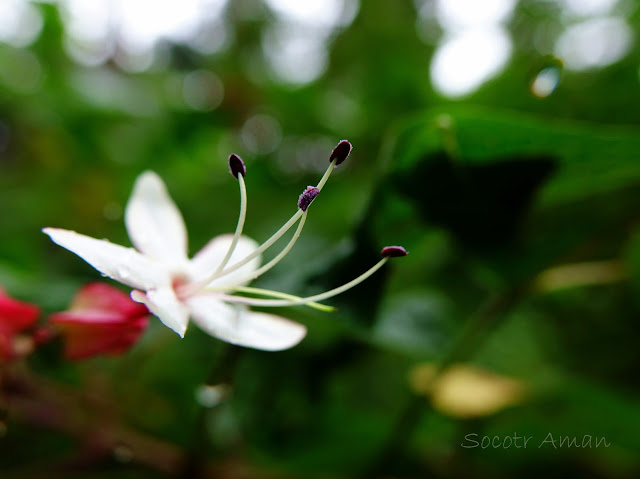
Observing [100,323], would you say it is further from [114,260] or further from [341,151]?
[341,151]

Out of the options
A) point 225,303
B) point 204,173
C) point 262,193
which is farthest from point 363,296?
point 204,173

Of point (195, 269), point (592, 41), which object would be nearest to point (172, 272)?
point (195, 269)

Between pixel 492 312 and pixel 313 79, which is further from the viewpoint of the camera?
pixel 313 79

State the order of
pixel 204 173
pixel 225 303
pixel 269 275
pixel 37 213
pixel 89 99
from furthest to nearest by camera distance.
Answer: pixel 204 173 → pixel 37 213 → pixel 89 99 → pixel 269 275 → pixel 225 303

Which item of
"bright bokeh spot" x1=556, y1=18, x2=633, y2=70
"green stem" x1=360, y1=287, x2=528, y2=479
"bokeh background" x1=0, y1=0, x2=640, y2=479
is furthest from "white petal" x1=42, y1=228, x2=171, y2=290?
"bright bokeh spot" x1=556, y1=18, x2=633, y2=70

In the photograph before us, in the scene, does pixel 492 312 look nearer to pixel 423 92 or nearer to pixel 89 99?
pixel 423 92

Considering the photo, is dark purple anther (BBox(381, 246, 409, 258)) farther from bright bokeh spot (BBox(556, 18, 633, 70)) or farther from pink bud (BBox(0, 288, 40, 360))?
bright bokeh spot (BBox(556, 18, 633, 70))
